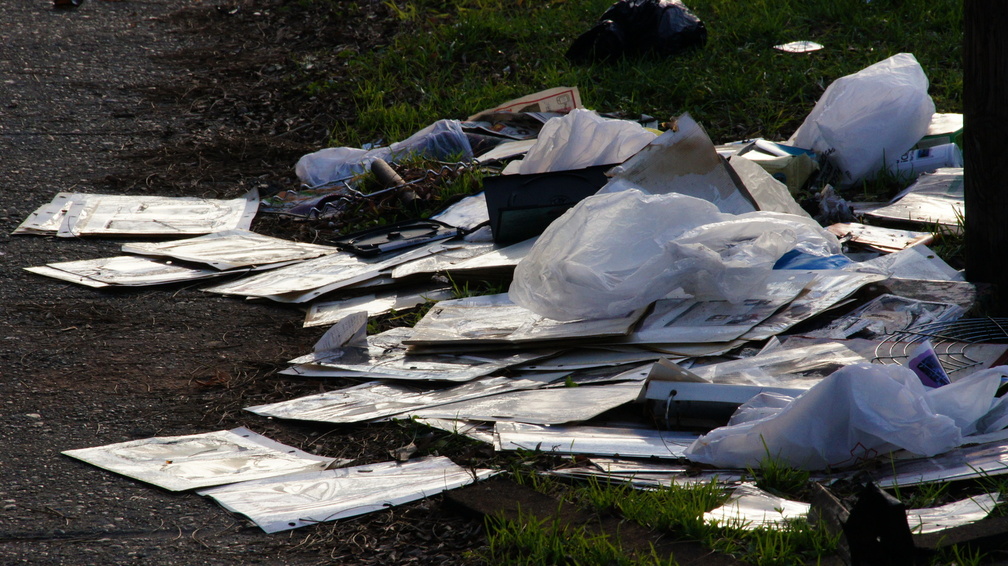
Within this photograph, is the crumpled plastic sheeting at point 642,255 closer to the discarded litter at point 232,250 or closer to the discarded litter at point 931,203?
the discarded litter at point 931,203

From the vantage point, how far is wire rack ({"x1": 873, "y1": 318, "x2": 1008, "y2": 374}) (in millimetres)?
2977

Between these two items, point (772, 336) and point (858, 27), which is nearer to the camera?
point (772, 336)

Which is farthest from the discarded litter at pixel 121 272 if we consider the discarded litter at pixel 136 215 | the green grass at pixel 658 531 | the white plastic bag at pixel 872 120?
the white plastic bag at pixel 872 120

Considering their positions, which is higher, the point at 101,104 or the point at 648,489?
the point at 101,104

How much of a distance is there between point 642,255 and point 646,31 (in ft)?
11.7

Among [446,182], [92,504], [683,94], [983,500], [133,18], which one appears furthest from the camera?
[133,18]

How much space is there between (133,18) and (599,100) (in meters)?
5.19

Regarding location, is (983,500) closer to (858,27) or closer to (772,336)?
(772,336)

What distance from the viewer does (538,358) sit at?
334 cm

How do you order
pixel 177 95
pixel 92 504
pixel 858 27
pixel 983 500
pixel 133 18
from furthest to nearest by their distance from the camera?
pixel 133 18 → pixel 177 95 → pixel 858 27 → pixel 92 504 → pixel 983 500

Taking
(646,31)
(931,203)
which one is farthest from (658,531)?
(646,31)

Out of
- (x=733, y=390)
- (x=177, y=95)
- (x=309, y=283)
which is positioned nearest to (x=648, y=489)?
(x=733, y=390)

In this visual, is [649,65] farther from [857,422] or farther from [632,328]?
[857,422]

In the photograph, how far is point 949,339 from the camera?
3104 millimetres
